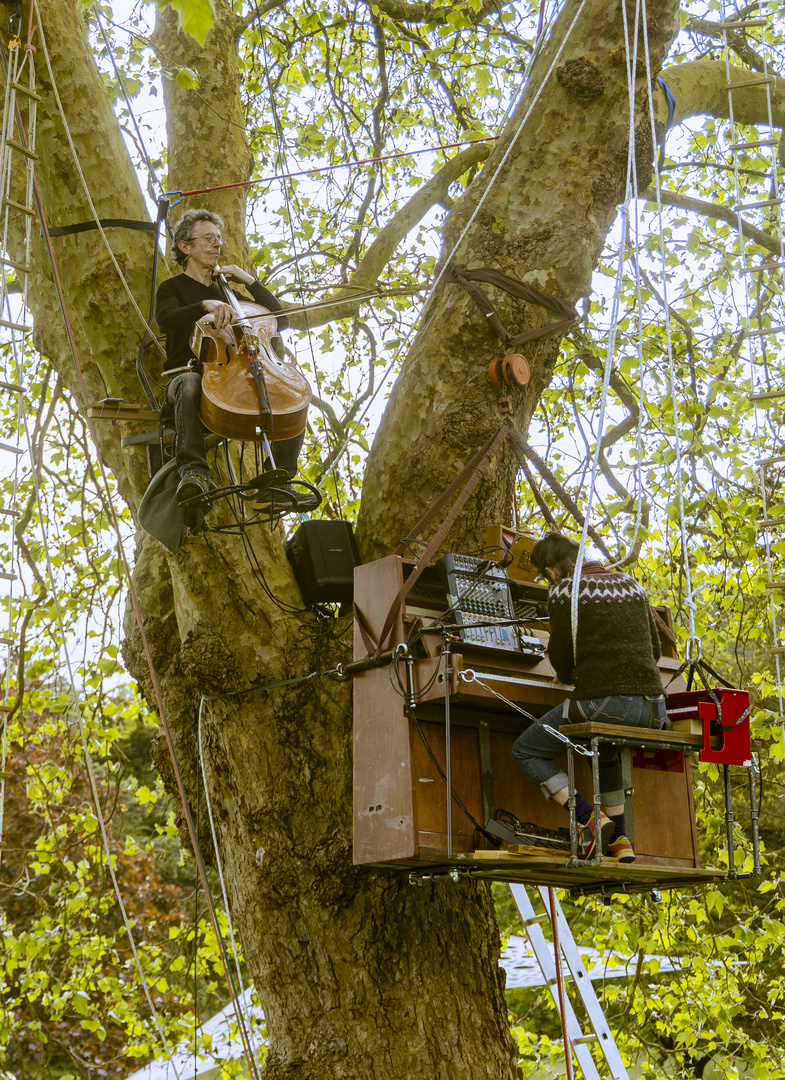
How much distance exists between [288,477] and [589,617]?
1.16m

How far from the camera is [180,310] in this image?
4.28 m

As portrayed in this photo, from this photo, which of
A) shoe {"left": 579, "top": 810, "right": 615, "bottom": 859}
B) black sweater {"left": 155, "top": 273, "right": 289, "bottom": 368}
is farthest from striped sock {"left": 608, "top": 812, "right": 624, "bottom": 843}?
black sweater {"left": 155, "top": 273, "right": 289, "bottom": 368}

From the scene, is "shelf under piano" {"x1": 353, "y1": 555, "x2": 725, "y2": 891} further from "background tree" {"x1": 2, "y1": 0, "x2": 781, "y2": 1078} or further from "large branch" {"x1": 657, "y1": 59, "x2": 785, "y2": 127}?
"large branch" {"x1": 657, "y1": 59, "x2": 785, "y2": 127}

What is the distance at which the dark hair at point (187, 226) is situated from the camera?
4641 millimetres

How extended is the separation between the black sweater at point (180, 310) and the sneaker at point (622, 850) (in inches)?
93.3

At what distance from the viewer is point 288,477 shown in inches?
154

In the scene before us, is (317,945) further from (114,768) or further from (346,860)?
(114,768)

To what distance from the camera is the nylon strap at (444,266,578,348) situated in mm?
4379

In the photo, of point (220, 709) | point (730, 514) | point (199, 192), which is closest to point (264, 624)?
point (220, 709)

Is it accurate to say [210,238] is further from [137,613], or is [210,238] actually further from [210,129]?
[137,613]

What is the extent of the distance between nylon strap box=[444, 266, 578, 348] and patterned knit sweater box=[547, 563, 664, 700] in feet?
3.91

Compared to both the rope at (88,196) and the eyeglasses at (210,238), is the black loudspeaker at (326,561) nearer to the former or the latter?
the rope at (88,196)

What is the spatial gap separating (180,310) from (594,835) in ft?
8.12

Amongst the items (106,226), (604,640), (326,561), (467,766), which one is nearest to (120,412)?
(106,226)
